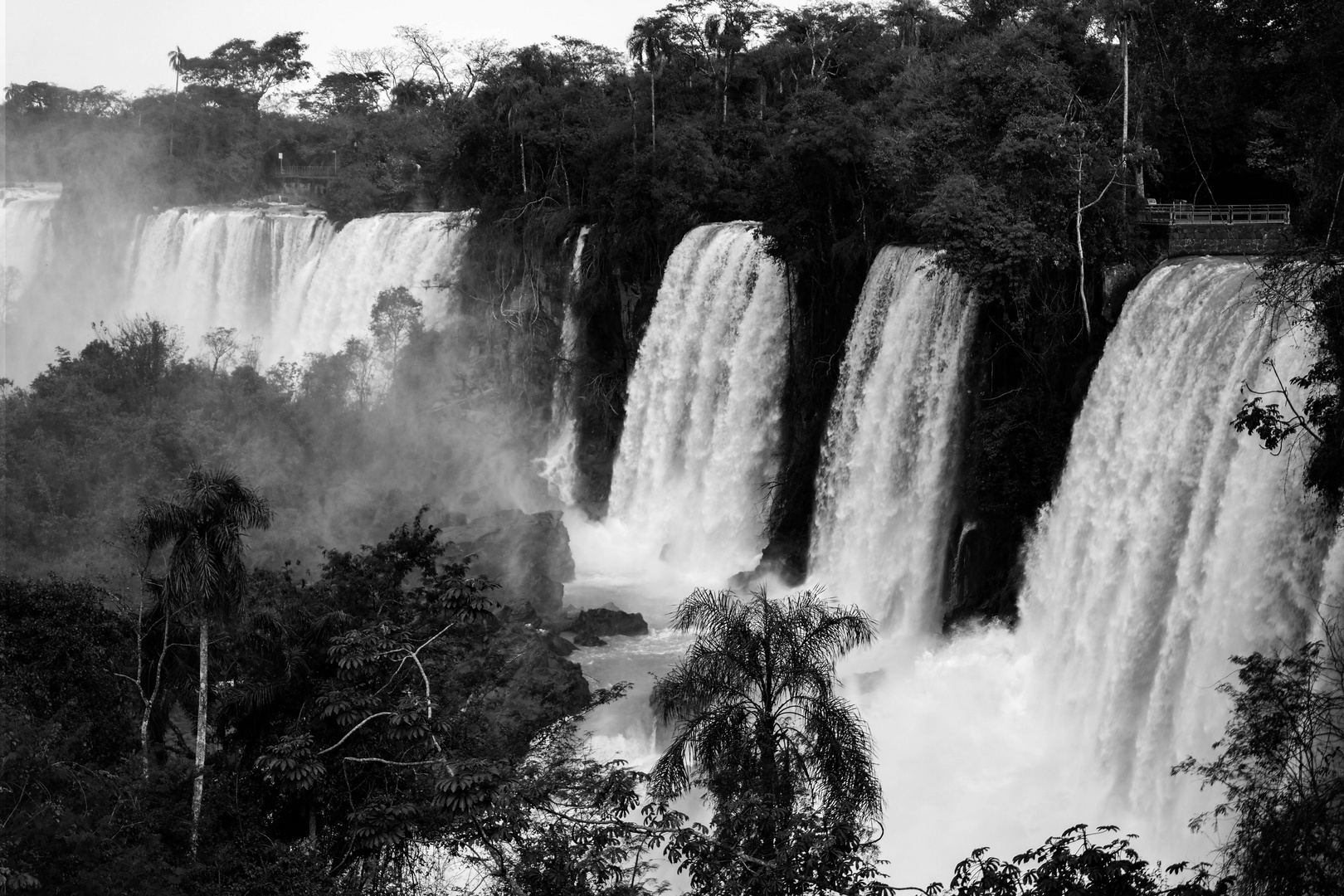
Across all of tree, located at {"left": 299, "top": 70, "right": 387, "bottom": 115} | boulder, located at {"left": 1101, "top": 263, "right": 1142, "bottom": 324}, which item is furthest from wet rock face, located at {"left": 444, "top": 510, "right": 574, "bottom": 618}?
tree, located at {"left": 299, "top": 70, "right": 387, "bottom": 115}

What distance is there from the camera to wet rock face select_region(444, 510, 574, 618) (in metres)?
26.8

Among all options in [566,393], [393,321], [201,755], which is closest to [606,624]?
[201,755]

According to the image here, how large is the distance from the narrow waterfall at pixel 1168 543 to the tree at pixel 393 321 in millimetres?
22823

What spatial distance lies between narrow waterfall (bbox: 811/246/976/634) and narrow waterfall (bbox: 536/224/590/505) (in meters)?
11.0

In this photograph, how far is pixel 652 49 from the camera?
130 feet

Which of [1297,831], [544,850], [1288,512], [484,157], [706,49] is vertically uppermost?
[706,49]

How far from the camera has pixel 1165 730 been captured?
56.6 feet

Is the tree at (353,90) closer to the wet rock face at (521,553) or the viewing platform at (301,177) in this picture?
the viewing platform at (301,177)

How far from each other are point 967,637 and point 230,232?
3514cm

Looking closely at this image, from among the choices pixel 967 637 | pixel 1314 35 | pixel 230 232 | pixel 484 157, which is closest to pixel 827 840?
pixel 967 637

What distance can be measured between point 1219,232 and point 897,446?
6.62 metres

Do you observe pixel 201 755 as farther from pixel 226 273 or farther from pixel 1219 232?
pixel 226 273

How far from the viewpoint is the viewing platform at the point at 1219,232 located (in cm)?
2159

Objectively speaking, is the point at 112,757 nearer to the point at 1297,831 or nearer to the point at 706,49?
the point at 1297,831
